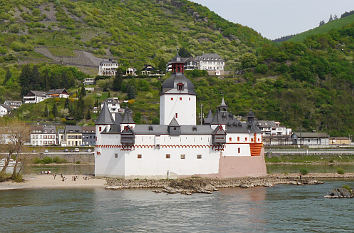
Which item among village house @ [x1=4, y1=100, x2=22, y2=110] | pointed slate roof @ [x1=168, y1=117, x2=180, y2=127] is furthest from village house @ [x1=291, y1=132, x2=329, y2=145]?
village house @ [x1=4, y1=100, x2=22, y2=110]

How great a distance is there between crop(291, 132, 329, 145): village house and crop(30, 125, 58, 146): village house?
45.2 metres

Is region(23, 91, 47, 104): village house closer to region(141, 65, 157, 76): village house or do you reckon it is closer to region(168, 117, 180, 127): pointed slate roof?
region(141, 65, 157, 76): village house

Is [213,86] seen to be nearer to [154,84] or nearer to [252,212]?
[154,84]

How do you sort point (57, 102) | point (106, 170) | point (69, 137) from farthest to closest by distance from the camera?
point (57, 102) → point (69, 137) → point (106, 170)

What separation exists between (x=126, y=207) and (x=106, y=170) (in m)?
16.8

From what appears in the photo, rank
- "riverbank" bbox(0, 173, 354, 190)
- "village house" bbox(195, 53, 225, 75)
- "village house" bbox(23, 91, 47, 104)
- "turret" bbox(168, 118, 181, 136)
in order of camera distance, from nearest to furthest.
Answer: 1. "riverbank" bbox(0, 173, 354, 190)
2. "turret" bbox(168, 118, 181, 136)
3. "village house" bbox(23, 91, 47, 104)
4. "village house" bbox(195, 53, 225, 75)

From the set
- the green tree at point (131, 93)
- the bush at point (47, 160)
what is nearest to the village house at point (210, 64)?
the green tree at point (131, 93)

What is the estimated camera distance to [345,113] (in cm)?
13288

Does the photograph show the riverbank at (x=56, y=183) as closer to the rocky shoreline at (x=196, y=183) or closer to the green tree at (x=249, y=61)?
the rocky shoreline at (x=196, y=183)

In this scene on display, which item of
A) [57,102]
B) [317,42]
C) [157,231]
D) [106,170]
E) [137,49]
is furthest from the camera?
[137,49]

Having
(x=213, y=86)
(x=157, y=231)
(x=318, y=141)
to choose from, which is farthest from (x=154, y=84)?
(x=157, y=231)

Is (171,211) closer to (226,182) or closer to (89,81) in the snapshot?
(226,182)

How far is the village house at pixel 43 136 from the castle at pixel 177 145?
1942 inches

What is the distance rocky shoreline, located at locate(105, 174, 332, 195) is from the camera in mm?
58625
